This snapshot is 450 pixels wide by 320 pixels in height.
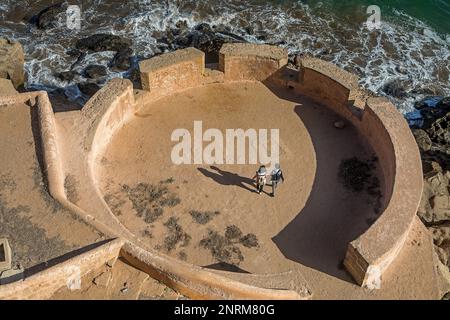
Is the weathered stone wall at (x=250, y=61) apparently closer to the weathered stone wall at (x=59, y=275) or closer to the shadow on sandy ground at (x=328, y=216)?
the shadow on sandy ground at (x=328, y=216)

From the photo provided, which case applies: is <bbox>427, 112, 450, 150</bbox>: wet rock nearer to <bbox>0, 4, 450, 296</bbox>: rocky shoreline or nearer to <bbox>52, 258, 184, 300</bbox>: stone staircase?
<bbox>0, 4, 450, 296</bbox>: rocky shoreline

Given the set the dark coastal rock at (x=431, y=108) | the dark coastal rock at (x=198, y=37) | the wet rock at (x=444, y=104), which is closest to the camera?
the dark coastal rock at (x=431, y=108)

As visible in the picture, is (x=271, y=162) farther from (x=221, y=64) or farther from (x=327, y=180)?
(x=221, y=64)

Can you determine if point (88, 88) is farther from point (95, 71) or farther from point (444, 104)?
point (444, 104)

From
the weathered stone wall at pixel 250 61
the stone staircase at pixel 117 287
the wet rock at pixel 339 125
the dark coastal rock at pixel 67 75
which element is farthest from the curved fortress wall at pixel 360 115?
the dark coastal rock at pixel 67 75

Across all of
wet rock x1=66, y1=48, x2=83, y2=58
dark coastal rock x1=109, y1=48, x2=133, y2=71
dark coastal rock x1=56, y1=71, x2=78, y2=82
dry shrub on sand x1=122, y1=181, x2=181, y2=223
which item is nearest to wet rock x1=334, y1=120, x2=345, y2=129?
dry shrub on sand x1=122, y1=181, x2=181, y2=223

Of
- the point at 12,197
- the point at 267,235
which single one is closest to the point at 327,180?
Result: the point at 267,235

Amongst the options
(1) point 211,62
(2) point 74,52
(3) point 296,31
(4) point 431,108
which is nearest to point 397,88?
(4) point 431,108
